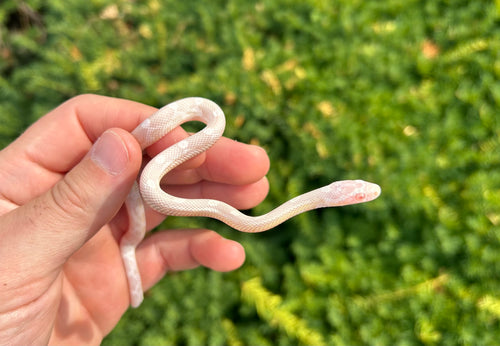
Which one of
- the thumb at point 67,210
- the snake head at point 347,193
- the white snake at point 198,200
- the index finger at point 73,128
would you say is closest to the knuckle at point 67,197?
the thumb at point 67,210

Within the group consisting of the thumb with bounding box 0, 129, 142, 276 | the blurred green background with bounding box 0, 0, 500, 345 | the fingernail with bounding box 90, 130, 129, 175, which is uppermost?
the fingernail with bounding box 90, 130, 129, 175

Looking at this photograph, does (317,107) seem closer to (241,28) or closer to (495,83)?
(241,28)

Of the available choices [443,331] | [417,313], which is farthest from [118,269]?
[443,331]

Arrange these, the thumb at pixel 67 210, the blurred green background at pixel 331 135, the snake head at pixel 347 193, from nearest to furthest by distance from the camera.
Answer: the thumb at pixel 67 210 → the snake head at pixel 347 193 → the blurred green background at pixel 331 135

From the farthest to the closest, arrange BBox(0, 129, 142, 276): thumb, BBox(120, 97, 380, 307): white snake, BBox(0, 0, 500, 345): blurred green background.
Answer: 1. BBox(0, 0, 500, 345): blurred green background
2. BBox(120, 97, 380, 307): white snake
3. BBox(0, 129, 142, 276): thumb

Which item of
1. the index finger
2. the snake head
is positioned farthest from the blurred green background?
the index finger

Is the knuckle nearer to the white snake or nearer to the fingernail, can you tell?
the fingernail

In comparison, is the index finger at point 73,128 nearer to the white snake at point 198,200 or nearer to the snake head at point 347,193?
the white snake at point 198,200

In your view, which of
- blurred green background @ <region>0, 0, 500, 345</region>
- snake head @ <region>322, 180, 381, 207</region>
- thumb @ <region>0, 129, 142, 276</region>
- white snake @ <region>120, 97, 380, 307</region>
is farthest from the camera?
blurred green background @ <region>0, 0, 500, 345</region>
